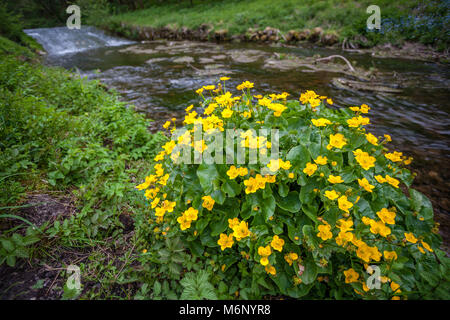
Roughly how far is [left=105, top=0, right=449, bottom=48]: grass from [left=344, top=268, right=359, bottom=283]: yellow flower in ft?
38.3

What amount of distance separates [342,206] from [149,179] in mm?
1507

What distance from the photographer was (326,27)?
1198 cm

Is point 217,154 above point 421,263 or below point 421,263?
above

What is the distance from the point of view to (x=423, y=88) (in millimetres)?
5898

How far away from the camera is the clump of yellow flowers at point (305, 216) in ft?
4.78

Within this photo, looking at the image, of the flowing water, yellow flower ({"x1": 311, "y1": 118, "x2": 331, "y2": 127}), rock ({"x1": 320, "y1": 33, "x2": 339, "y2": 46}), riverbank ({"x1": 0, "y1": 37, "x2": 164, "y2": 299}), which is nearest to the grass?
rock ({"x1": 320, "y1": 33, "x2": 339, "y2": 46})

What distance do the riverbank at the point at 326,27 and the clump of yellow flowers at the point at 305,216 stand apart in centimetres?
977

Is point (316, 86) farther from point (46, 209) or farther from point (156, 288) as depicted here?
point (46, 209)

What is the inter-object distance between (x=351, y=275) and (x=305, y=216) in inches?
18.2

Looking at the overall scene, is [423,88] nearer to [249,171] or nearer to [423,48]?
[423,48]

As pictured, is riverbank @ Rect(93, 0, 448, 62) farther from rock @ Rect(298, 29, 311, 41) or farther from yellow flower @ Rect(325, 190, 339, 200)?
yellow flower @ Rect(325, 190, 339, 200)

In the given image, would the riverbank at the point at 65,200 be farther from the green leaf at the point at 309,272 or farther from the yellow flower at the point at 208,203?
the green leaf at the point at 309,272

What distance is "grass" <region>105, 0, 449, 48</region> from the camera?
9.41 m
